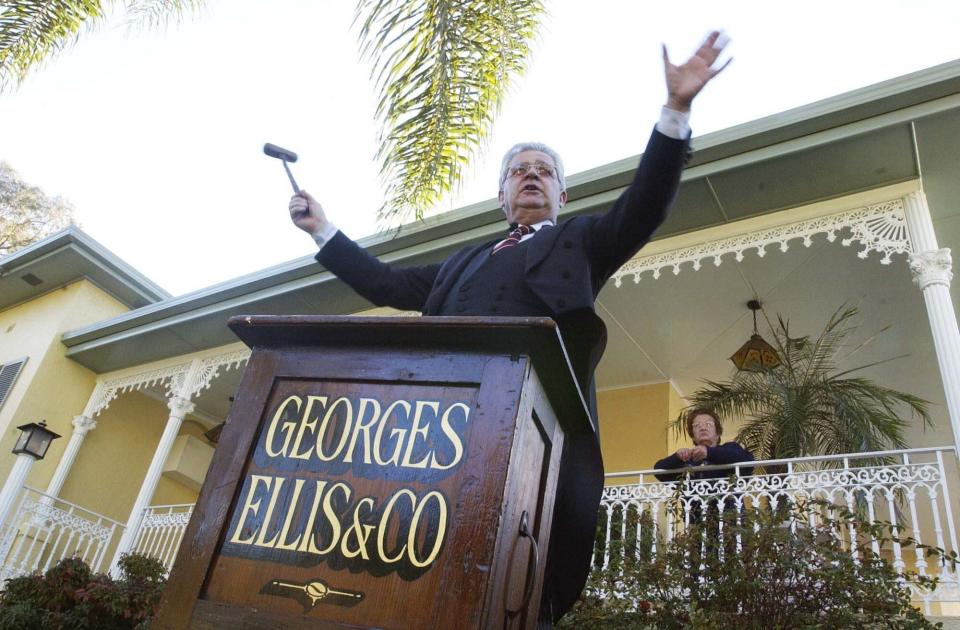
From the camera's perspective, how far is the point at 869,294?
25.5ft

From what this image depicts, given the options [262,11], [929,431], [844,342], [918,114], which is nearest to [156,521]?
[262,11]

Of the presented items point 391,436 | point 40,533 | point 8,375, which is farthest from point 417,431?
point 8,375

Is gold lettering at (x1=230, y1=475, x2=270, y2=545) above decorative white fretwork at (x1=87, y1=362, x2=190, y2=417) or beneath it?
beneath

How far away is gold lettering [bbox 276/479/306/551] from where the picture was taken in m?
1.03

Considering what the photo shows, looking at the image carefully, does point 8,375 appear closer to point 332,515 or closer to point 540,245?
point 540,245

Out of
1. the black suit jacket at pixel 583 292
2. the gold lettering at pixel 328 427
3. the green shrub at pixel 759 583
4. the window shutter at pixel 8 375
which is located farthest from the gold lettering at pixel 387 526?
the window shutter at pixel 8 375

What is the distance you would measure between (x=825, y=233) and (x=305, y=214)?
6.22 meters

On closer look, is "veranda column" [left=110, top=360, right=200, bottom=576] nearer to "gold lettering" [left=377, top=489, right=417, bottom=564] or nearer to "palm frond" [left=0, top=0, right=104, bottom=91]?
"palm frond" [left=0, top=0, right=104, bottom=91]

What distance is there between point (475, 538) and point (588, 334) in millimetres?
635

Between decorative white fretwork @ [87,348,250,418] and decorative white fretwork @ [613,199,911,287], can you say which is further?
decorative white fretwork @ [87,348,250,418]

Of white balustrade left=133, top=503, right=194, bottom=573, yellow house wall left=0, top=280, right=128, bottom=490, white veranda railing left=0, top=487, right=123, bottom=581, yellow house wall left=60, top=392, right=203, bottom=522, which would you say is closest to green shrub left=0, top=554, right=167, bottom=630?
white balustrade left=133, top=503, right=194, bottom=573

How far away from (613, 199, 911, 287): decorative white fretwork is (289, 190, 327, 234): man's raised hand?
519 centimetres

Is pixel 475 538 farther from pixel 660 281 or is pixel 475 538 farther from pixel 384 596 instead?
pixel 660 281

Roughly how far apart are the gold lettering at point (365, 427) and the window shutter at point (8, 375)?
41.3ft
